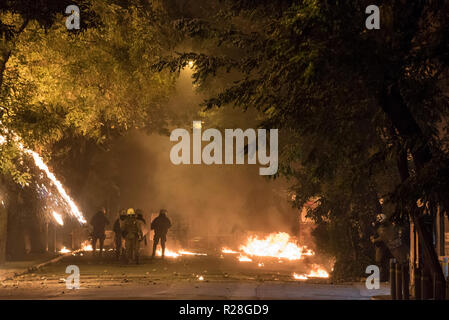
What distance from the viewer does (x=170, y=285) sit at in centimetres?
1805

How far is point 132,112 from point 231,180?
40.8 m

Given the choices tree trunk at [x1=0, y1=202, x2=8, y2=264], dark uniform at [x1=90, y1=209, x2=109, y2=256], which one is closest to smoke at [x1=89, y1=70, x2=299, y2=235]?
dark uniform at [x1=90, y1=209, x2=109, y2=256]

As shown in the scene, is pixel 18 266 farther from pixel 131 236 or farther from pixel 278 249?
pixel 278 249

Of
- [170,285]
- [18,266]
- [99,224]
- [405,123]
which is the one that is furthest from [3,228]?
[405,123]

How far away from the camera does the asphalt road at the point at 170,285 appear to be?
1591cm

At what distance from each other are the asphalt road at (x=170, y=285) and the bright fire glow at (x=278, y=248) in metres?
11.4

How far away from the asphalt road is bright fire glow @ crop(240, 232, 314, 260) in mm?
11408

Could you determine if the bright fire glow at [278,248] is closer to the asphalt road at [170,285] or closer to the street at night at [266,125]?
the street at night at [266,125]

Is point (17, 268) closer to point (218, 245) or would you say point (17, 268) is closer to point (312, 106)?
point (312, 106)

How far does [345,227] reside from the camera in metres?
24.6

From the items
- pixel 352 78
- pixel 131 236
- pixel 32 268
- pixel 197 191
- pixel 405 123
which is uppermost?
pixel 197 191

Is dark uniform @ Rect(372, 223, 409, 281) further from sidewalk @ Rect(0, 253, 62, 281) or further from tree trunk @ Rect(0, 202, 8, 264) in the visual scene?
tree trunk @ Rect(0, 202, 8, 264)

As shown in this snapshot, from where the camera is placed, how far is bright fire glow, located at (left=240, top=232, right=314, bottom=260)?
3756 cm

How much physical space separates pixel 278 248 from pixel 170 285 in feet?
69.0
